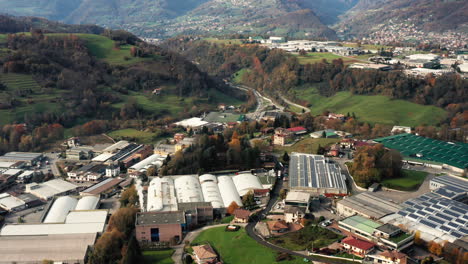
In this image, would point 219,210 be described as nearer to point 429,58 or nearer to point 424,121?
point 424,121

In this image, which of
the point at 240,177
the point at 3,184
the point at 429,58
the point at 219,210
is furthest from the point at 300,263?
the point at 429,58

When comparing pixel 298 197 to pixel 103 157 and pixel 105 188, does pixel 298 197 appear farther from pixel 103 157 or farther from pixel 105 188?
pixel 103 157

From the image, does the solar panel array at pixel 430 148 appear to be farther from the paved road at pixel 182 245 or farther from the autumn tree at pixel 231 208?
the paved road at pixel 182 245

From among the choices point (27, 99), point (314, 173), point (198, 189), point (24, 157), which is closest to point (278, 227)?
point (198, 189)

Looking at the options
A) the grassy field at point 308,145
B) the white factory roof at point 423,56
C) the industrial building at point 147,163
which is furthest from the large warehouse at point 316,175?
the white factory roof at point 423,56

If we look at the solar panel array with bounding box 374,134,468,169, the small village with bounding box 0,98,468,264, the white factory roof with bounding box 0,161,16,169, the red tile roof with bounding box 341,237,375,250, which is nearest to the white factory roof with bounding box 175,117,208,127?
the small village with bounding box 0,98,468,264
